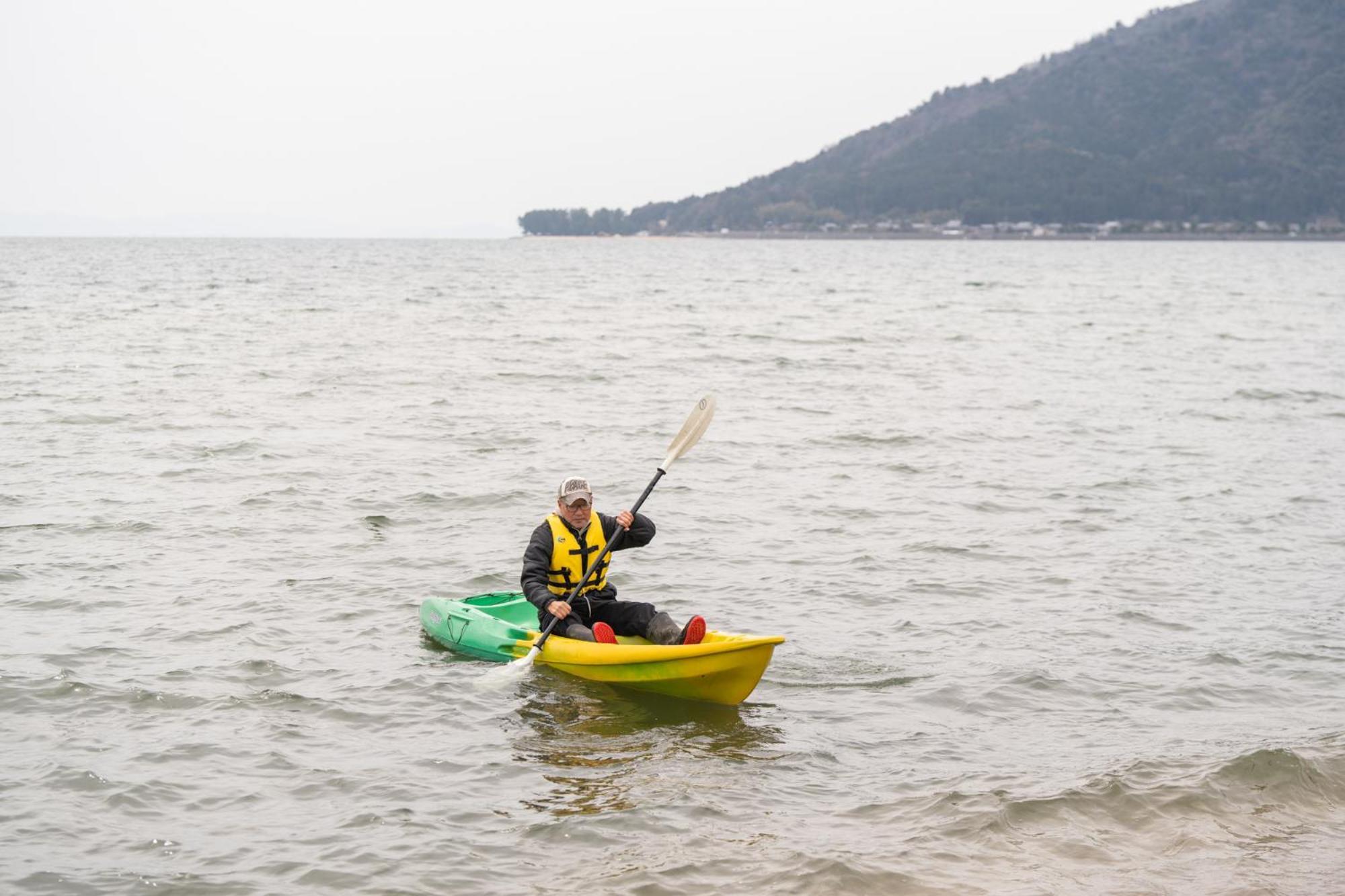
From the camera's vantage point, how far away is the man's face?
9.09 metres

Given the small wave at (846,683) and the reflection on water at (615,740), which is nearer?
the reflection on water at (615,740)

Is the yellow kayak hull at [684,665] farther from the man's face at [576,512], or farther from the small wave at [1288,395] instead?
the small wave at [1288,395]

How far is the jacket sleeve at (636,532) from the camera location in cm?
921

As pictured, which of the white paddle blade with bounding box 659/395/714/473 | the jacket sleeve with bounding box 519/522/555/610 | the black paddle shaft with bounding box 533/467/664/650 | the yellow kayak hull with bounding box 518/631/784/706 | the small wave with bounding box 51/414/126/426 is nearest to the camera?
the yellow kayak hull with bounding box 518/631/784/706

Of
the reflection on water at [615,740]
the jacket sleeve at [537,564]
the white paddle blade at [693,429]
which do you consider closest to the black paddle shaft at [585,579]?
the jacket sleeve at [537,564]

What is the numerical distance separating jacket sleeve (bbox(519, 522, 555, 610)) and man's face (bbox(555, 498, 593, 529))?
0.15m

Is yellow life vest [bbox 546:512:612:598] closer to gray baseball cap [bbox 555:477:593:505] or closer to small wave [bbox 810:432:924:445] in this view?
gray baseball cap [bbox 555:477:593:505]

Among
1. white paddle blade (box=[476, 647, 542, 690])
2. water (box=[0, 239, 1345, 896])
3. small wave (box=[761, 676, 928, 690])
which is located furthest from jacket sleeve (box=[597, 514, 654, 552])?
small wave (box=[761, 676, 928, 690])

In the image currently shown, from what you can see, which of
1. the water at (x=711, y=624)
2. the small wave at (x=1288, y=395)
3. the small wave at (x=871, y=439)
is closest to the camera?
the water at (x=711, y=624)

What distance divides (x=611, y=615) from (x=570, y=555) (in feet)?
1.76

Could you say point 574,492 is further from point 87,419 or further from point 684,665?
point 87,419

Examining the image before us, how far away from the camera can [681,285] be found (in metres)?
63.6

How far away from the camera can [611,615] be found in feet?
30.5

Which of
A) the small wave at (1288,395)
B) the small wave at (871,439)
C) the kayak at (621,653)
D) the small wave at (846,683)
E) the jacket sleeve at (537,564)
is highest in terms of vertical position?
the jacket sleeve at (537,564)
